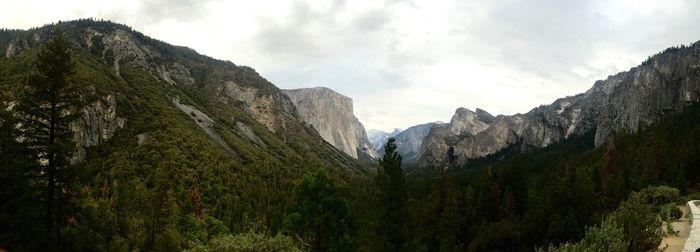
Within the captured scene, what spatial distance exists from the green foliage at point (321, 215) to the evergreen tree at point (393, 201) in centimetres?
324

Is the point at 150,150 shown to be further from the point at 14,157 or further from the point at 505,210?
the point at 14,157

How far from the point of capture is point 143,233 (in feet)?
250

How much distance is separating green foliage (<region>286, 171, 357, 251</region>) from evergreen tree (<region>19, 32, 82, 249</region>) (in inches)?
661

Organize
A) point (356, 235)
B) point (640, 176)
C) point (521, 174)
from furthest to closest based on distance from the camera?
point (521, 174)
point (640, 176)
point (356, 235)

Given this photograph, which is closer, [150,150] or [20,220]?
[20,220]

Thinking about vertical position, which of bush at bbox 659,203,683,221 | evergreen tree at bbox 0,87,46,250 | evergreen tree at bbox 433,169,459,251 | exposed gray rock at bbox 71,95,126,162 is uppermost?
exposed gray rock at bbox 71,95,126,162

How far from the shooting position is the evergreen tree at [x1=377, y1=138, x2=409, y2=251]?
129 ft

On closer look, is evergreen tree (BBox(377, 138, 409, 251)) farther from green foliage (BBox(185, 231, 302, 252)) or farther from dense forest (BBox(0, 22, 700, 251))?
green foliage (BBox(185, 231, 302, 252))

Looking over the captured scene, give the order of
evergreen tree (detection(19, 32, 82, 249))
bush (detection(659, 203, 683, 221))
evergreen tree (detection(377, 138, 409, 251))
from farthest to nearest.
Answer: evergreen tree (detection(377, 138, 409, 251))
bush (detection(659, 203, 683, 221))
evergreen tree (detection(19, 32, 82, 249))

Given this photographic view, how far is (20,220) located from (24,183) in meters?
2.32

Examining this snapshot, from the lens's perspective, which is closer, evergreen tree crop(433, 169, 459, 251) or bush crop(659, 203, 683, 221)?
bush crop(659, 203, 683, 221)

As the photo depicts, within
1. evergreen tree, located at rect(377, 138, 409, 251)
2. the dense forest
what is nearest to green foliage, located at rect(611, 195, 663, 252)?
the dense forest

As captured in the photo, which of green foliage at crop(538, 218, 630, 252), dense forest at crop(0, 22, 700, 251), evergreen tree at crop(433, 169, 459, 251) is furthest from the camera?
evergreen tree at crop(433, 169, 459, 251)

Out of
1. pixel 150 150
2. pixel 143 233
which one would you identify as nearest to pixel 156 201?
pixel 143 233
